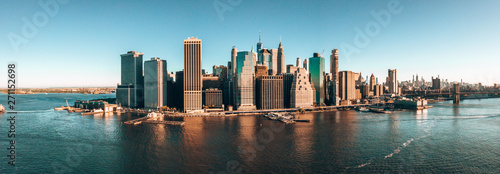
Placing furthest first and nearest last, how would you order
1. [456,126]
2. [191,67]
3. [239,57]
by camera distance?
[239,57] < [191,67] < [456,126]

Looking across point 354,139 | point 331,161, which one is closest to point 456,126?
point 354,139

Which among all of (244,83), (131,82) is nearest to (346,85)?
(244,83)

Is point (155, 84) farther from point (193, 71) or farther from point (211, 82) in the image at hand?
point (211, 82)

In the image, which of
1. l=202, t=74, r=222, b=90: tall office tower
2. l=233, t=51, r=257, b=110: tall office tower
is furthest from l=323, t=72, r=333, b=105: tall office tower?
l=202, t=74, r=222, b=90: tall office tower

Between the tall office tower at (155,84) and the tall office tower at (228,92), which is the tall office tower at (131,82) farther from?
the tall office tower at (228,92)

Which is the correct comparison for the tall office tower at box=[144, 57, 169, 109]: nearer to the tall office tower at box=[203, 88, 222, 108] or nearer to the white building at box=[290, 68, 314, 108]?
the tall office tower at box=[203, 88, 222, 108]

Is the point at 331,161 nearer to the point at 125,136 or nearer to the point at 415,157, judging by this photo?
the point at 415,157
